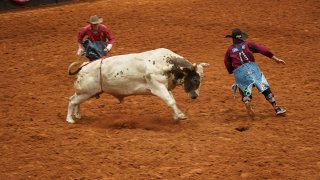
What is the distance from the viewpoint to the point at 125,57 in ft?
30.0

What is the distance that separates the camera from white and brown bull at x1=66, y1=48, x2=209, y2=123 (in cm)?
883

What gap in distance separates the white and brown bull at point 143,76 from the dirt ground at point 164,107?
1.80ft

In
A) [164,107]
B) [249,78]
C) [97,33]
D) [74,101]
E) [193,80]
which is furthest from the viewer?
[97,33]

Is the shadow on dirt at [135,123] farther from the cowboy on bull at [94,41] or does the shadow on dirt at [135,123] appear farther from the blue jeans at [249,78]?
the cowboy on bull at [94,41]

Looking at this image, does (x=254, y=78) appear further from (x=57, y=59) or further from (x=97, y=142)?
(x=57, y=59)

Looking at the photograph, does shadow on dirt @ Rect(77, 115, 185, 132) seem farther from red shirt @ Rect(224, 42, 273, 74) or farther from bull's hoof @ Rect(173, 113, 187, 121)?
red shirt @ Rect(224, 42, 273, 74)

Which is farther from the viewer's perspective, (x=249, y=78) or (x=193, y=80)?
(x=249, y=78)

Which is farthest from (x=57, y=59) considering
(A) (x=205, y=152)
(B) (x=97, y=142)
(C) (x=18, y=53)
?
(A) (x=205, y=152)

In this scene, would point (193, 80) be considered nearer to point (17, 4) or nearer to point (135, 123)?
point (135, 123)

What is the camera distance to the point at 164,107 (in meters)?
10.3

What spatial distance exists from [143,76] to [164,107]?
1523mm

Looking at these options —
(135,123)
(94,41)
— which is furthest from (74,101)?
(94,41)

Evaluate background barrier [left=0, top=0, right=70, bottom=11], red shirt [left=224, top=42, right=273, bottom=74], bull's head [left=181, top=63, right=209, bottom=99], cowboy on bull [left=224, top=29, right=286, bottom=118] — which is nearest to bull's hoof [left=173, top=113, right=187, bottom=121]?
bull's head [left=181, top=63, right=209, bottom=99]

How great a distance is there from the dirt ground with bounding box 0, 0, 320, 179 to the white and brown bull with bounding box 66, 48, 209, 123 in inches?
21.6
